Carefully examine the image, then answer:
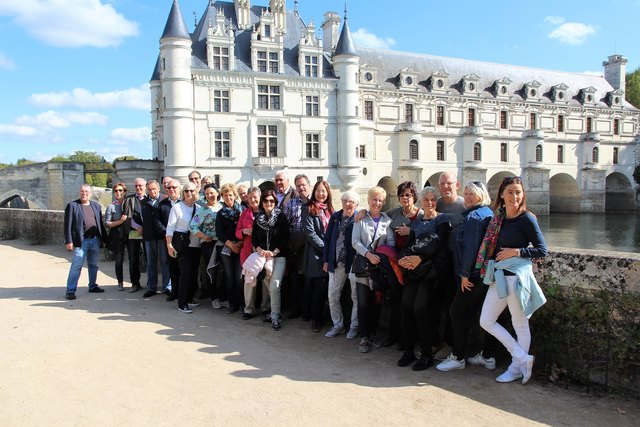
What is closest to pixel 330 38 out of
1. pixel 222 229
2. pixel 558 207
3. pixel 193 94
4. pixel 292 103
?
pixel 292 103

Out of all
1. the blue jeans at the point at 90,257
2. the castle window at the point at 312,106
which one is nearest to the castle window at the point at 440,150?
the castle window at the point at 312,106

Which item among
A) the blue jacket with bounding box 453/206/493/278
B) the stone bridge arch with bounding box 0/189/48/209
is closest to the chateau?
the stone bridge arch with bounding box 0/189/48/209

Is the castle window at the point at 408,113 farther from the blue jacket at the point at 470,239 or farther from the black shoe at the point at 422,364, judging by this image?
the black shoe at the point at 422,364

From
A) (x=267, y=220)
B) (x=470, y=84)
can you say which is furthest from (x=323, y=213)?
(x=470, y=84)

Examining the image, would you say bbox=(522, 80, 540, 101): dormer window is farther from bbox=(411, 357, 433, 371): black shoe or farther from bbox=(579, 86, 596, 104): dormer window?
bbox=(411, 357, 433, 371): black shoe

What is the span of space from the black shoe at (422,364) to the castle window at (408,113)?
33113 millimetres

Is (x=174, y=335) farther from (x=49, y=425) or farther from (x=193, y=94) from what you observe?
(x=193, y=94)

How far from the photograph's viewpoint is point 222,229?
5984mm

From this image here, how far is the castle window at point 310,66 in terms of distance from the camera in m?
28.9

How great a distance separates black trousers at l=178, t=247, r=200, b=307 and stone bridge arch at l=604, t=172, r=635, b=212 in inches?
1886

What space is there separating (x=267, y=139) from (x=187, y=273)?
75.3 ft

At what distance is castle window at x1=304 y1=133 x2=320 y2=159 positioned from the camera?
95.7 feet

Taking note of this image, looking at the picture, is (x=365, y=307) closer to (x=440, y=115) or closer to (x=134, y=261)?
(x=134, y=261)

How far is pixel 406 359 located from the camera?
4.22 m
